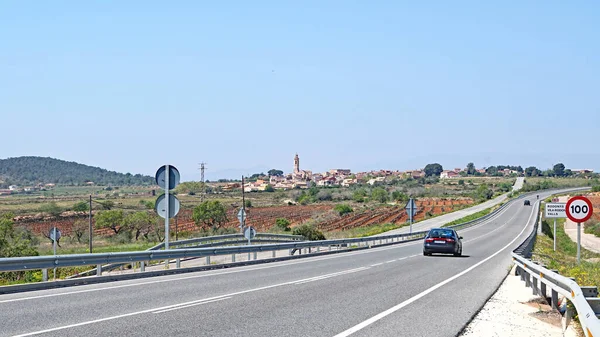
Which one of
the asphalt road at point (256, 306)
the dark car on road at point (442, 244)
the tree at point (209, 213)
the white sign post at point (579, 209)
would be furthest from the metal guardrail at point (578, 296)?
the tree at point (209, 213)

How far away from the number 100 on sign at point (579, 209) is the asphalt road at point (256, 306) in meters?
2.85

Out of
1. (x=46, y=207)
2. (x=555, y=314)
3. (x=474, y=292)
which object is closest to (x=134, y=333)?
(x=555, y=314)

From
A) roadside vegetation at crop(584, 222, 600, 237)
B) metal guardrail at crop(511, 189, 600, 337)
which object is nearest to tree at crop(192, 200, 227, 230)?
roadside vegetation at crop(584, 222, 600, 237)

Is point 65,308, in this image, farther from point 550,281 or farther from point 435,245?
point 435,245

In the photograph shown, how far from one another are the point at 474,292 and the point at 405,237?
37650mm

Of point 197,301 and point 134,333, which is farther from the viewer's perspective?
point 197,301

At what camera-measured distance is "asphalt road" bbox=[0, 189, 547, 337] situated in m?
9.77

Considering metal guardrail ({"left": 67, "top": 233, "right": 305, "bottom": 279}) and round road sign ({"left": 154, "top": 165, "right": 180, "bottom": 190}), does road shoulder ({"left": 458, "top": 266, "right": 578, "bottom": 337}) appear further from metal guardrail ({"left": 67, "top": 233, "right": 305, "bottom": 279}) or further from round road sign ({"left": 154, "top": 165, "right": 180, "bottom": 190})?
metal guardrail ({"left": 67, "top": 233, "right": 305, "bottom": 279})

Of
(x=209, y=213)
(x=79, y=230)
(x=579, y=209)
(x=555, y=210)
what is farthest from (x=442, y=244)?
(x=79, y=230)

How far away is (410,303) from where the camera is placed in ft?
44.2

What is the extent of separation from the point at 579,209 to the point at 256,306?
35.3 feet

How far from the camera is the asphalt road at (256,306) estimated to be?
9.77 metres

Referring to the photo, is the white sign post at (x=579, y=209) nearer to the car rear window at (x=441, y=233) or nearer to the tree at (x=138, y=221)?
the car rear window at (x=441, y=233)

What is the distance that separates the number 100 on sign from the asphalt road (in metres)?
2.85
